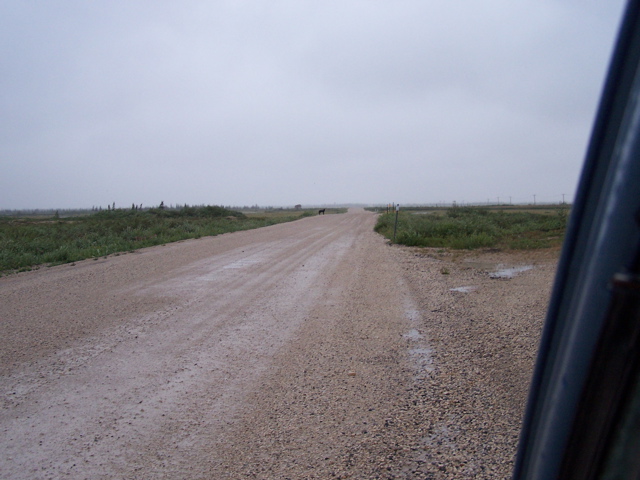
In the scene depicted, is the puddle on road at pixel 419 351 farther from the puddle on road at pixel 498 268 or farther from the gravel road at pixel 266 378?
the puddle on road at pixel 498 268

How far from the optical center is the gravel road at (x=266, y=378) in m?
3.30

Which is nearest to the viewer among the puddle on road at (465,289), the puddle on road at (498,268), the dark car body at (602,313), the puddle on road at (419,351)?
the dark car body at (602,313)

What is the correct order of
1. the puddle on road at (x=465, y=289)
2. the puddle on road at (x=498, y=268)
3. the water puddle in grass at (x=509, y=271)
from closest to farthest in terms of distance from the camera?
the puddle on road at (x=465, y=289) < the water puddle in grass at (x=509, y=271) < the puddle on road at (x=498, y=268)

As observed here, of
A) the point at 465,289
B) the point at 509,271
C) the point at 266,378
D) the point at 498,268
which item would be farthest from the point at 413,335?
the point at 498,268

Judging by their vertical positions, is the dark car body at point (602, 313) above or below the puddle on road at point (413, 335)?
above

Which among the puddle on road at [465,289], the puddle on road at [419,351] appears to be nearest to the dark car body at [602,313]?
the puddle on road at [419,351]

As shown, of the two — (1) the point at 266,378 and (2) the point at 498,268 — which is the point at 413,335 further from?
(2) the point at 498,268

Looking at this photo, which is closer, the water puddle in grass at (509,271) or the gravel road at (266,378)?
the gravel road at (266,378)

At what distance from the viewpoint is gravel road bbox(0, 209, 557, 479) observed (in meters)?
3.30

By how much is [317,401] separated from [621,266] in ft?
12.1

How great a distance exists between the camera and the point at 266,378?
4738mm

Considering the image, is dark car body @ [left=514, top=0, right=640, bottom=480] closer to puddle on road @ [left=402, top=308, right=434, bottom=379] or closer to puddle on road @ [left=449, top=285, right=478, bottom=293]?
puddle on road @ [left=402, top=308, right=434, bottom=379]

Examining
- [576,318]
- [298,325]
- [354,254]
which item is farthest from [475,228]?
[576,318]

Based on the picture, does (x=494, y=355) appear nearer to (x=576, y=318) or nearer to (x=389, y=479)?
(x=389, y=479)
